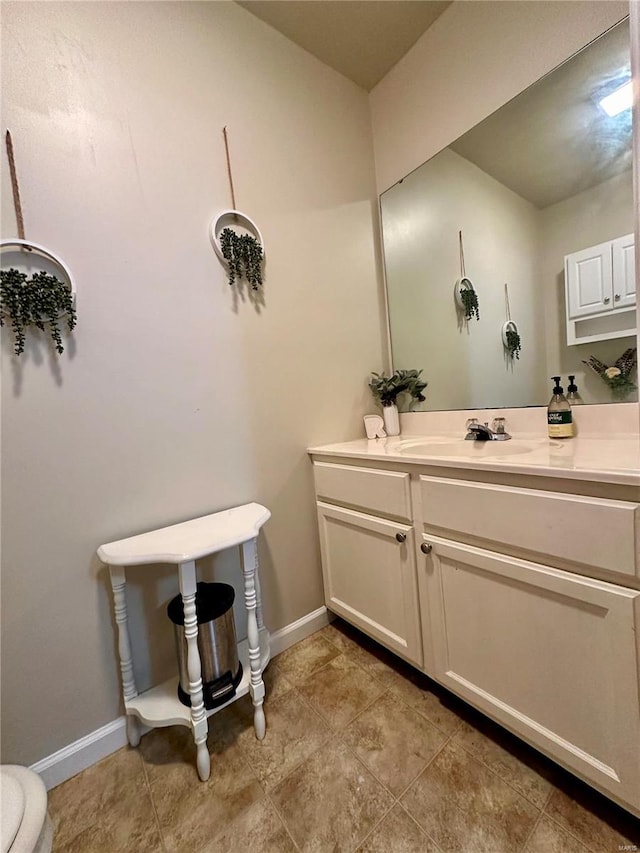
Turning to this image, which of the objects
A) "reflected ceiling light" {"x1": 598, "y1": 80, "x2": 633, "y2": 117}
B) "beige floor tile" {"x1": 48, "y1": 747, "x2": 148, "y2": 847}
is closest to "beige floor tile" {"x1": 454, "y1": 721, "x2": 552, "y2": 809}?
"beige floor tile" {"x1": 48, "y1": 747, "x2": 148, "y2": 847}

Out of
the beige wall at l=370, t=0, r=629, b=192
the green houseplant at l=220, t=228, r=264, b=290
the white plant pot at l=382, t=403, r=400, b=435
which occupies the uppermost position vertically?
the beige wall at l=370, t=0, r=629, b=192

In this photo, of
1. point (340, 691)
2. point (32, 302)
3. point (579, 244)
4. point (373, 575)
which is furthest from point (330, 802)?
point (579, 244)

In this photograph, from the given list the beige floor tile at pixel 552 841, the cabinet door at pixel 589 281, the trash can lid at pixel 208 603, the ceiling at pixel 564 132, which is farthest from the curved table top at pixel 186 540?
the ceiling at pixel 564 132

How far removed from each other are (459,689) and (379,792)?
1.15ft

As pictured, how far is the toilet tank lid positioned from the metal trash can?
39cm

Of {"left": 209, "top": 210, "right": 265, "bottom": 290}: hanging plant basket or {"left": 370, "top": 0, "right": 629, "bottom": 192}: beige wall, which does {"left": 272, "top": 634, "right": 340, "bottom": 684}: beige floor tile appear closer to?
{"left": 209, "top": 210, "right": 265, "bottom": 290}: hanging plant basket

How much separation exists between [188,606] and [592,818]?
113 cm

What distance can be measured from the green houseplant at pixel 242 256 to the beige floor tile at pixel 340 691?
5.21ft

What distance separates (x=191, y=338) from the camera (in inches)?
48.9

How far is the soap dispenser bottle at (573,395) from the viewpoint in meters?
1.20

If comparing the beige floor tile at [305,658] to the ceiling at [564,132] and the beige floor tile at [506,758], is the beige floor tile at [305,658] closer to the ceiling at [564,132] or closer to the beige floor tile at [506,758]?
the beige floor tile at [506,758]

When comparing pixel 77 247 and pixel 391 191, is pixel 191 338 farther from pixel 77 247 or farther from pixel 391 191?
pixel 391 191

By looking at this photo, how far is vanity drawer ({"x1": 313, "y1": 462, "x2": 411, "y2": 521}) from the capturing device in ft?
3.73

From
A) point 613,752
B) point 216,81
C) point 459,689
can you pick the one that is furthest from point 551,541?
point 216,81
